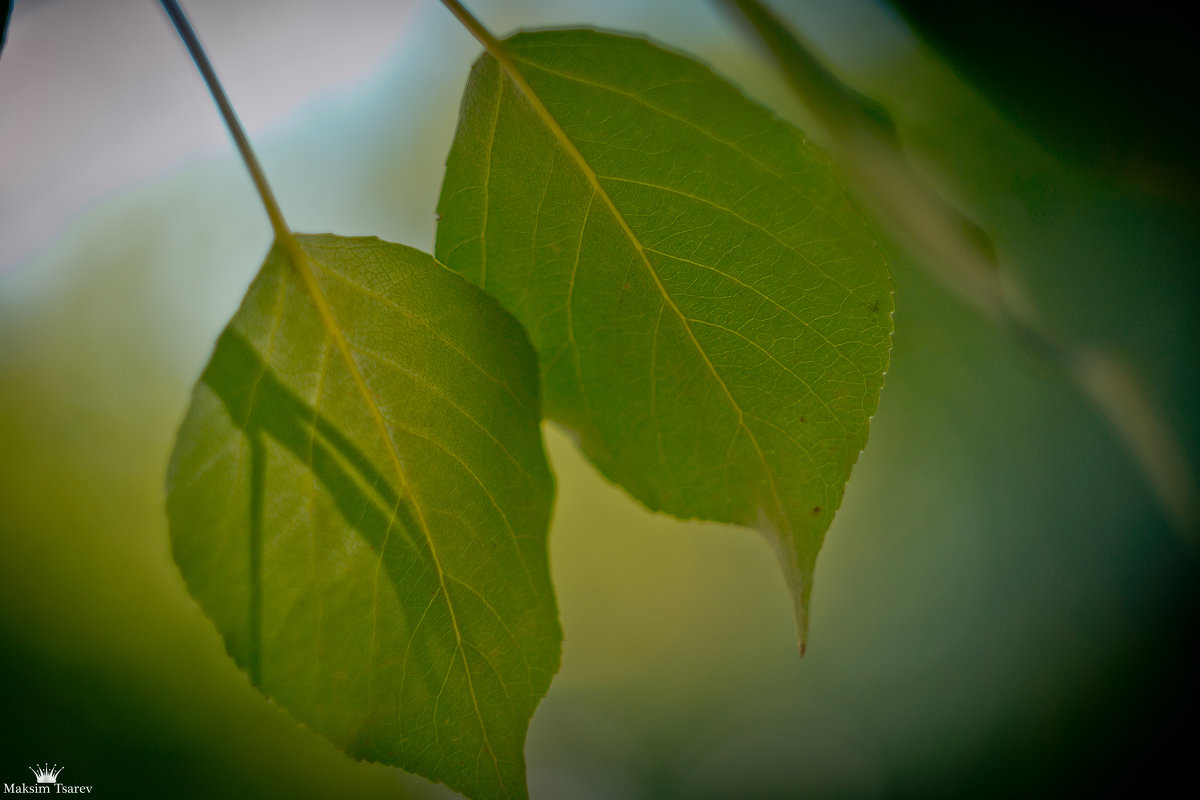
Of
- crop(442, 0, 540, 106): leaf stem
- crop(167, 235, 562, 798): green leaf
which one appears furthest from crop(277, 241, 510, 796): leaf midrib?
crop(442, 0, 540, 106): leaf stem

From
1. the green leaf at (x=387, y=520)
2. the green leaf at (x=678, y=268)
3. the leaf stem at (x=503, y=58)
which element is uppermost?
the leaf stem at (x=503, y=58)

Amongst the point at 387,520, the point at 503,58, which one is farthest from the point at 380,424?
the point at 503,58

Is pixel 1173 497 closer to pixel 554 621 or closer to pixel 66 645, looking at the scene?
pixel 554 621

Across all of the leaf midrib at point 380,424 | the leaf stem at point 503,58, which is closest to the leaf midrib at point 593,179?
the leaf stem at point 503,58

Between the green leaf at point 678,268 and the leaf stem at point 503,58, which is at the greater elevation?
the leaf stem at point 503,58

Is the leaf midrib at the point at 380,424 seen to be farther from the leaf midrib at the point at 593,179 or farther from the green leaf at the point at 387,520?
the leaf midrib at the point at 593,179

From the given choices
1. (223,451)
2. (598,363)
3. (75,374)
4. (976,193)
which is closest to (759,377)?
(598,363)

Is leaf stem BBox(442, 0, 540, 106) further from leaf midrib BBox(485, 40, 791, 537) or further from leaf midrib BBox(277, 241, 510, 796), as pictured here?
leaf midrib BBox(277, 241, 510, 796)
